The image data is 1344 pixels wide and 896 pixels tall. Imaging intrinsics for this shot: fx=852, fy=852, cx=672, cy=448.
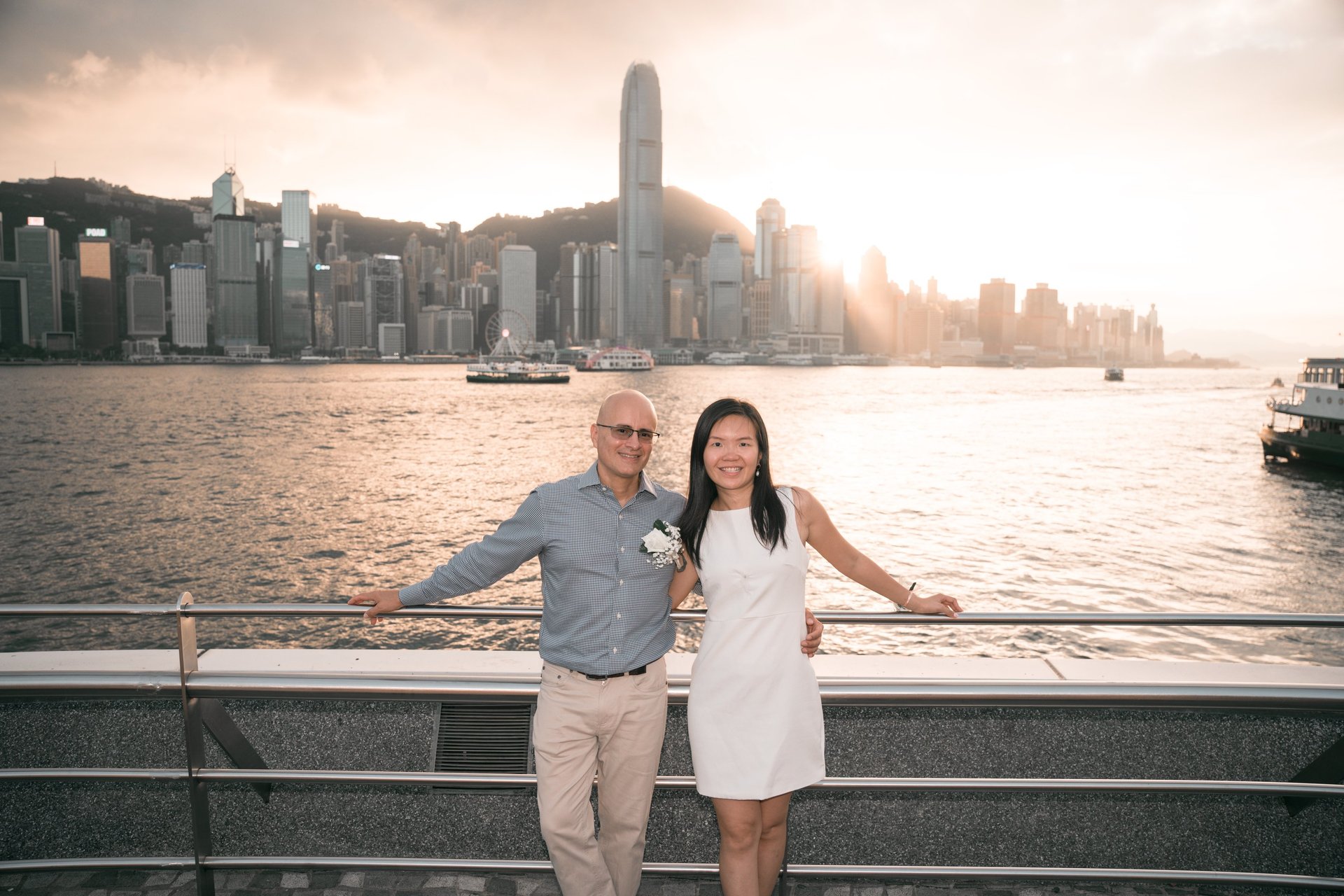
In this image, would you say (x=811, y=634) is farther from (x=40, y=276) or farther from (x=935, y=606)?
(x=40, y=276)

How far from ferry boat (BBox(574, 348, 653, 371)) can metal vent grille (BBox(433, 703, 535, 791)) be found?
501 feet

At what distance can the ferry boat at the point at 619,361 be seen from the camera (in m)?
156

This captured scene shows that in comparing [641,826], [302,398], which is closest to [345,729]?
[641,826]

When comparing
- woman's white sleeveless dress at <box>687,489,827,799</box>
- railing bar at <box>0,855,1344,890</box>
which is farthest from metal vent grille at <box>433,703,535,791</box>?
woman's white sleeveless dress at <box>687,489,827,799</box>

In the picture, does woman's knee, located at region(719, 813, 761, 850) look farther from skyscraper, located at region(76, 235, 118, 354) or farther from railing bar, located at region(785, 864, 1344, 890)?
skyscraper, located at region(76, 235, 118, 354)

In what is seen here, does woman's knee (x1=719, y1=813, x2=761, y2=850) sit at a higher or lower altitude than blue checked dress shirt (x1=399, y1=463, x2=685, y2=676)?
lower

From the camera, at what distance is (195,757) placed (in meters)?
2.62

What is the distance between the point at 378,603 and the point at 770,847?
135 cm

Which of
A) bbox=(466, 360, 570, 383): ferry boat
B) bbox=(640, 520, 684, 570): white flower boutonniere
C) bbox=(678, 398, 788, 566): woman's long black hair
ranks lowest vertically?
bbox=(640, 520, 684, 570): white flower boutonniere

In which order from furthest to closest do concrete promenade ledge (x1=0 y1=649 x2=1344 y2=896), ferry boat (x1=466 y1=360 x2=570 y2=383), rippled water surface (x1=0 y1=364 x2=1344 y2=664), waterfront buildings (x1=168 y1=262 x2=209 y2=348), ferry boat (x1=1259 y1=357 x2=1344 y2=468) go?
waterfront buildings (x1=168 y1=262 x2=209 y2=348) → ferry boat (x1=466 y1=360 x2=570 y2=383) → ferry boat (x1=1259 y1=357 x2=1344 y2=468) → rippled water surface (x1=0 y1=364 x2=1344 y2=664) → concrete promenade ledge (x1=0 y1=649 x2=1344 y2=896)

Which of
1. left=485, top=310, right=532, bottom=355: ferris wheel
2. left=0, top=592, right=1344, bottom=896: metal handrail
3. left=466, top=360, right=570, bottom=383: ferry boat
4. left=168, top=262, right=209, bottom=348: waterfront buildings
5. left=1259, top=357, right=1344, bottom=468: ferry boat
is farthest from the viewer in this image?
left=168, top=262, right=209, bottom=348: waterfront buildings

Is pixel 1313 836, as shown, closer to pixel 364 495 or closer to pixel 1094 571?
pixel 1094 571

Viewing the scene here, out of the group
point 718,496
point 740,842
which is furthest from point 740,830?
point 718,496

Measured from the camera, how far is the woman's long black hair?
2381mm
